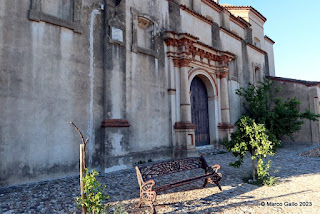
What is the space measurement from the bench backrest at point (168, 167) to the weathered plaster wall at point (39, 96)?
8.80 ft

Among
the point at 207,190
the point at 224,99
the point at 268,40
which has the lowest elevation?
the point at 207,190

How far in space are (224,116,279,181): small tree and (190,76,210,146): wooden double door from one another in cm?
490

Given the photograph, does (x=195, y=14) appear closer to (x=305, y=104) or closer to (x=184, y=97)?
(x=184, y=97)

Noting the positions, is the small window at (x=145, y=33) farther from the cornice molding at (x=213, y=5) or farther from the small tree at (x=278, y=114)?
the small tree at (x=278, y=114)

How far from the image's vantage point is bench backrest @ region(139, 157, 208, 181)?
13.2ft

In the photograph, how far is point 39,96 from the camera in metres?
5.27

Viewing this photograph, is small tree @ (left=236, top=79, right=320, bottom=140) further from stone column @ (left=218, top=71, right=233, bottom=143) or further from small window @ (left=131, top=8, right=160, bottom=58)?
→ small window @ (left=131, top=8, right=160, bottom=58)

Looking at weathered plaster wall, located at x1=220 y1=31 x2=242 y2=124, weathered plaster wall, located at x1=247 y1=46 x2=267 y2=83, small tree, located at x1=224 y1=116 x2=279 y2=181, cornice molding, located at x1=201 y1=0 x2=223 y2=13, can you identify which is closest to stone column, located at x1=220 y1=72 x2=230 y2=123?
weathered plaster wall, located at x1=220 y1=31 x2=242 y2=124

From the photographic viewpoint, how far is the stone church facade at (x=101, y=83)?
501cm

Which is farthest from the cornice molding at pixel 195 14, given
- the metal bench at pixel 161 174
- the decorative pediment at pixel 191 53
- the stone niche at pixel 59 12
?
the metal bench at pixel 161 174

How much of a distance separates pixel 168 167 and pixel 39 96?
366 centimetres

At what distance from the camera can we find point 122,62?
6.91 metres

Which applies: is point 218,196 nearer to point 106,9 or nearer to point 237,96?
point 106,9

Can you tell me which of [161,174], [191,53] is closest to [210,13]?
[191,53]
